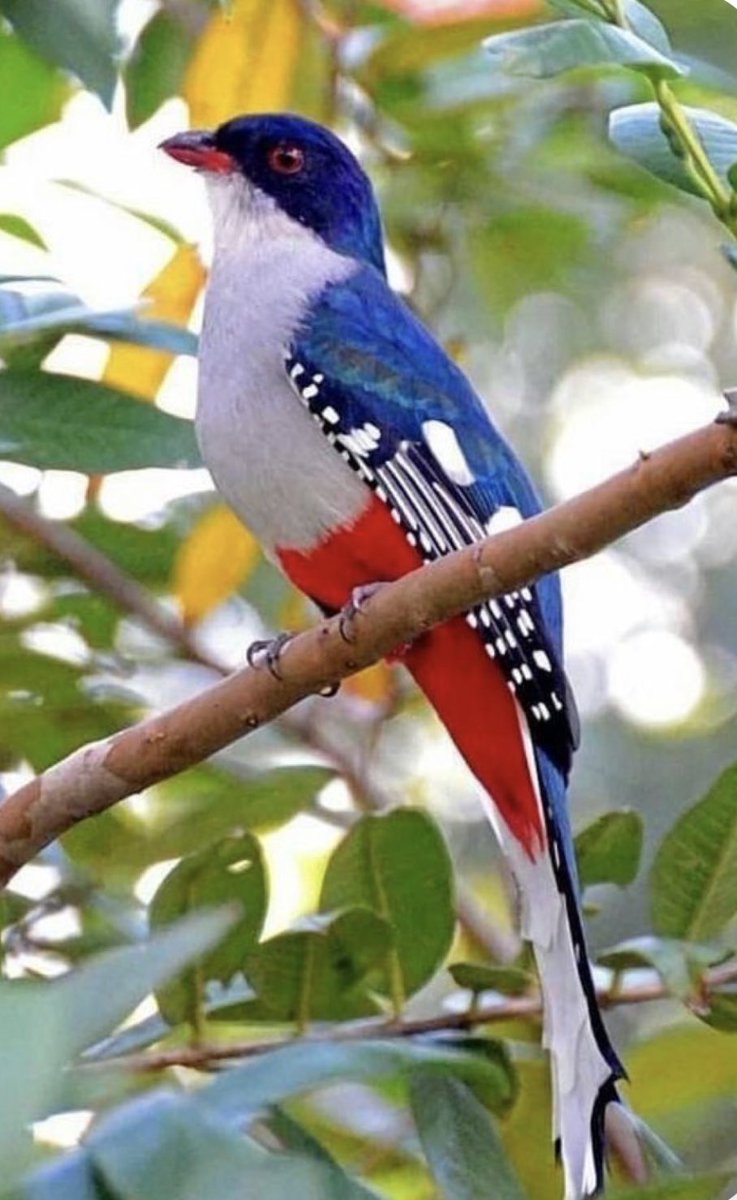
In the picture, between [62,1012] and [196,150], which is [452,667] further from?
[62,1012]

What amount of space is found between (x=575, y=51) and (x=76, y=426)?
49 centimetres

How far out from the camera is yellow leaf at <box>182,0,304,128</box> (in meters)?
1.79

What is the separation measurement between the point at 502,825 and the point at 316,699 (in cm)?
41

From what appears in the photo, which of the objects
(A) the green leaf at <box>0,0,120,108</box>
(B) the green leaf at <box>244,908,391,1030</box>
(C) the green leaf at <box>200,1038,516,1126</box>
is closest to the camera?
(C) the green leaf at <box>200,1038,516,1126</box>

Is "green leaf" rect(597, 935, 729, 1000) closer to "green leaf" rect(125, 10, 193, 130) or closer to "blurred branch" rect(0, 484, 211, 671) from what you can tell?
"blurred branch" rect(0, 484, 211, 671)

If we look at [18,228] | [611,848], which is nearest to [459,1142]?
[611,848]

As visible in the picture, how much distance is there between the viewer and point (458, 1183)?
48.1 inches

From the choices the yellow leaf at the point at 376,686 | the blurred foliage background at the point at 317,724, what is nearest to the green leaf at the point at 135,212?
the blurred foliage background at the point at 317,724

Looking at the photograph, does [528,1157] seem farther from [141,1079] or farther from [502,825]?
[141,1079]

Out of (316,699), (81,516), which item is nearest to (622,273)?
(316,699)

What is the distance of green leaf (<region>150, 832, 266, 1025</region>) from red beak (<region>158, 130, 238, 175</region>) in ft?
2.39

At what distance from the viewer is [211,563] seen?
1839 millimetres

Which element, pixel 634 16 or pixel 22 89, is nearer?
pixel 634 16

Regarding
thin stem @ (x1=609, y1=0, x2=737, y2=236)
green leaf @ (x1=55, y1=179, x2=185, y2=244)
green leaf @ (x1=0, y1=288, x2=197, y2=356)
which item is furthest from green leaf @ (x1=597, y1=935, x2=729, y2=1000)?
green leaf @ (x1=55, y1=179, x2=185, y2=244)
